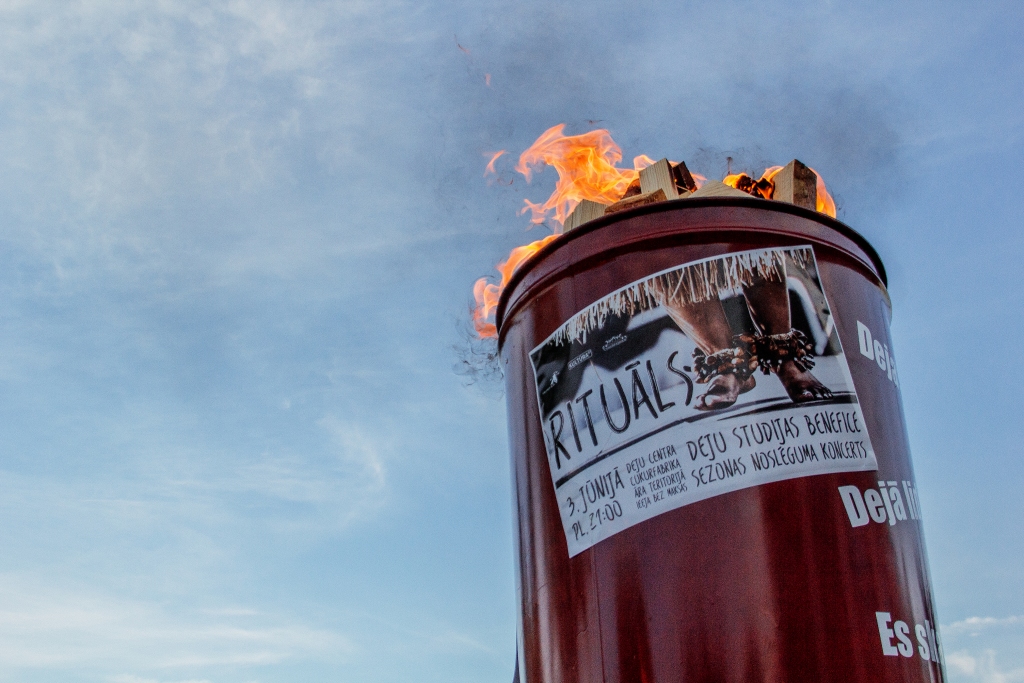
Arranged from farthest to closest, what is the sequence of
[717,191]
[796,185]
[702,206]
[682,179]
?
[682,179]
[796,185]
[717,191]
[702,206]

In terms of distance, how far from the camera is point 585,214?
14.8 ft

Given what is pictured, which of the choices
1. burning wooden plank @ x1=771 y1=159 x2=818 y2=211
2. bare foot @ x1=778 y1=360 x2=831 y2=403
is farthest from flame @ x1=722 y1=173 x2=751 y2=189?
bare foot @ x1=778 y1=360 x2=831 y2=403

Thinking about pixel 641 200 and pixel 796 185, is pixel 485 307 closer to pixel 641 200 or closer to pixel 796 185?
pixel 641 200

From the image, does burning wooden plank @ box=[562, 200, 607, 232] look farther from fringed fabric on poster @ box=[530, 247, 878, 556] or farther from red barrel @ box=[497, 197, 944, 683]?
fringed fabric on poster @ box=[530, 247, 878, 556]

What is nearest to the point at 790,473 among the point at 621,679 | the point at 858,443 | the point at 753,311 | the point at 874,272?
the point at 858,443

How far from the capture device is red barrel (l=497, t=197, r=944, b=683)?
11.5 ft

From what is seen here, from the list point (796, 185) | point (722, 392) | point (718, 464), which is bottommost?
point (718, 464)

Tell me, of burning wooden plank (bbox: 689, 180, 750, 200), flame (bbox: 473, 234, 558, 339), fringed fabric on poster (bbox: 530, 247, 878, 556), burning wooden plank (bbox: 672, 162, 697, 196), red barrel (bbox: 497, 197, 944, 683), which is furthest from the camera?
flame (bbox: 473, 234, 558, 339)

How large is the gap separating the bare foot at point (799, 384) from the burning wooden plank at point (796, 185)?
3.47ft

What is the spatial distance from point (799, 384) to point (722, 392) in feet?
1.10

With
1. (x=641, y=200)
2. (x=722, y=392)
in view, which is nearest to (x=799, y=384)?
(x=722, y=392)

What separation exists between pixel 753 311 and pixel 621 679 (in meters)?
1.62

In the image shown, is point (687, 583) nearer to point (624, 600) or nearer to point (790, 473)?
point (624, 600)

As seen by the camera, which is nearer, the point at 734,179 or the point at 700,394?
the point at 700,394
